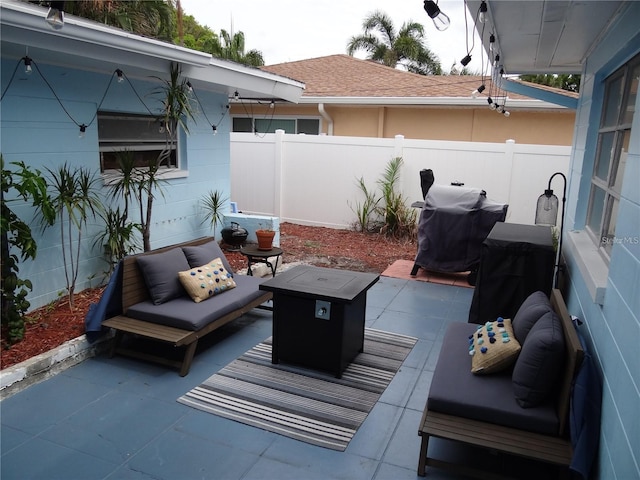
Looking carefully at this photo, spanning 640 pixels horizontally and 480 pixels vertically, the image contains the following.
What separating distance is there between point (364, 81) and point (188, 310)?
1020 centimetres

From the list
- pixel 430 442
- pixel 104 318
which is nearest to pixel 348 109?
pixel 104 318

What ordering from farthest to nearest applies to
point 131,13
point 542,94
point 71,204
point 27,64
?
point 131,13 < point 542,94 < point 71,204 < point 27,64

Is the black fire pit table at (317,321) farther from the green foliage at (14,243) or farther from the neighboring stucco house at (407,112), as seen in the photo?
the neighboring stucco house at (407,112)

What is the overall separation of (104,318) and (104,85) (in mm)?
2639

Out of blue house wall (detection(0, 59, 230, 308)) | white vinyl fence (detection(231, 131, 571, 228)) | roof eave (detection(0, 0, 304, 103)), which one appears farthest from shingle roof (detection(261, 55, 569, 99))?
blue house wall (detection(0, 59, 230, 308))

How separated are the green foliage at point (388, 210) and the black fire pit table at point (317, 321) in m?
4.74

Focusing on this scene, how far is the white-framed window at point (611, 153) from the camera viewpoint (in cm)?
348

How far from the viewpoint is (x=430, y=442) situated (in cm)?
330

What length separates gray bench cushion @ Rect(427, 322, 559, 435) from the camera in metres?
2.80

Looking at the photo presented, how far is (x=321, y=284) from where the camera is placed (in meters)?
4.31

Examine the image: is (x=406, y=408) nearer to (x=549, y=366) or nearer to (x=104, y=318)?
(x=549, y=366)

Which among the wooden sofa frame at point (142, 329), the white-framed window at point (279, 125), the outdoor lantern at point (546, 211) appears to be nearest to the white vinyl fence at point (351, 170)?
the outdoor lantern at point (546, 211)

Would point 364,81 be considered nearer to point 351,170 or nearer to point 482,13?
point 351,170

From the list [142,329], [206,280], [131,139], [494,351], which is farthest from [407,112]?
[494,351]
